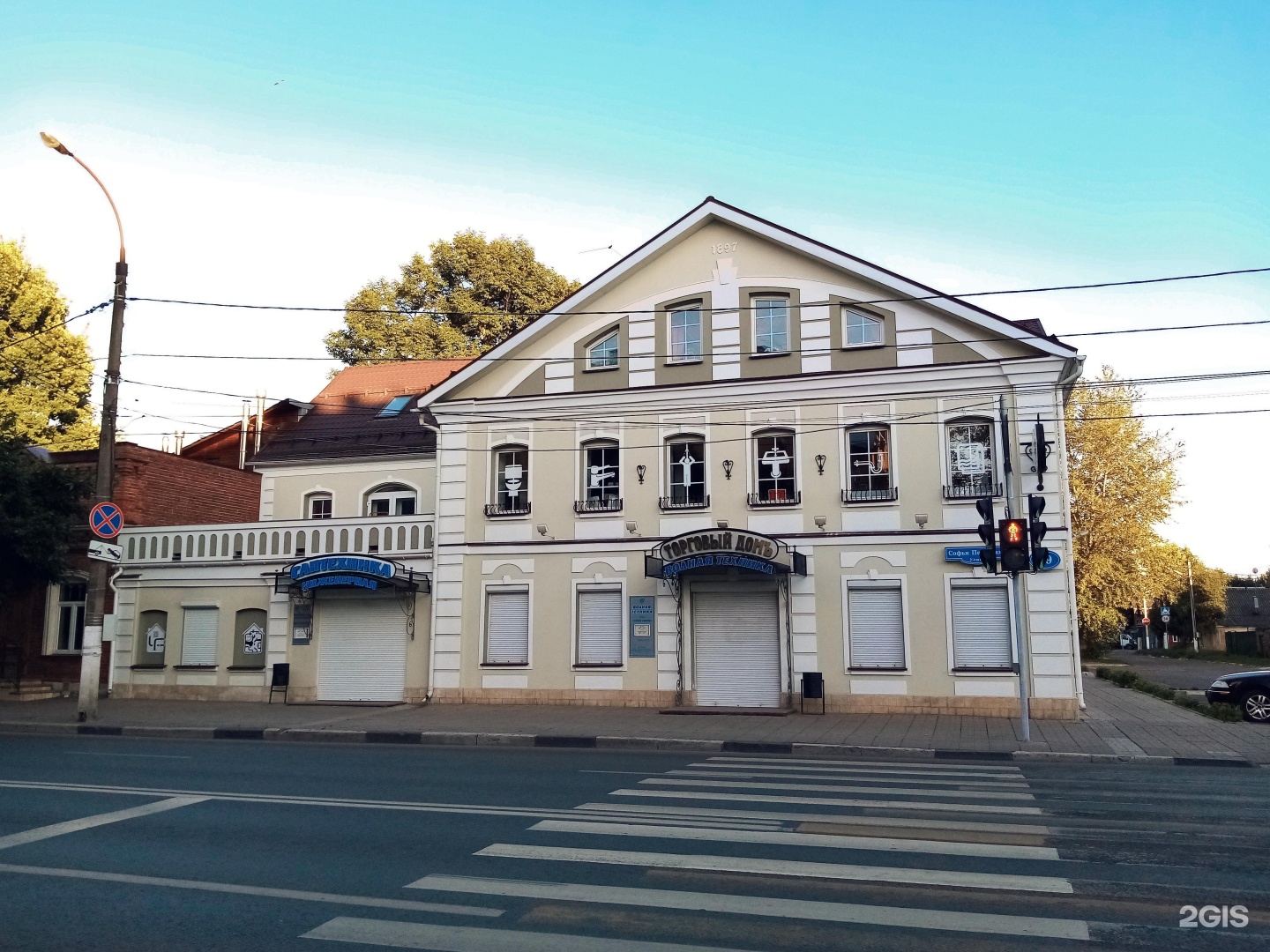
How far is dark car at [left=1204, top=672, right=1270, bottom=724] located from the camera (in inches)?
760

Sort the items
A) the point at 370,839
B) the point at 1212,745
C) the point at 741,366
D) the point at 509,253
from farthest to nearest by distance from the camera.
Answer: the point at 509,253
the point at 741,366
the point at 1212,745
the point at 370,839

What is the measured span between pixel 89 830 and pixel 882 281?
16946 mm

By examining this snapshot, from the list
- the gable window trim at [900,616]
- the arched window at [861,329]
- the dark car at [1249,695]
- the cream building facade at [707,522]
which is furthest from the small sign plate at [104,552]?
the dark car at [1249,695]

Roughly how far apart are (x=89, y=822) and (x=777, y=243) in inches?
669

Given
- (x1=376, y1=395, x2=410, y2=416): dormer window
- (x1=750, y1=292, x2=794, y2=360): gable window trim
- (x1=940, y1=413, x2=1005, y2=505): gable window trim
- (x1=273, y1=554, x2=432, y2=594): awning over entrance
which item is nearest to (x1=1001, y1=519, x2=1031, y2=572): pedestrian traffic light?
(x1=940, y1=413, x2=1005, y2=505): gable window trim

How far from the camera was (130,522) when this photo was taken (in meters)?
25.8

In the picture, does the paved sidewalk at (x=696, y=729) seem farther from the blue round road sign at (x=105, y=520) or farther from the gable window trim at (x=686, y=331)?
the gable window trim at (x=686, y=331)

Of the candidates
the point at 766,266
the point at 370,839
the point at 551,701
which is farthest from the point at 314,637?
the point at 370,839

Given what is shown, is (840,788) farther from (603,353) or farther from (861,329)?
(603,353)

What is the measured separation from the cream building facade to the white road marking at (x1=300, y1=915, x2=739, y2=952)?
1388 centimetres

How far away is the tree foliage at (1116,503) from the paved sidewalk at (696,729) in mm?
19355

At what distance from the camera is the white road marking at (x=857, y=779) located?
11.5 m

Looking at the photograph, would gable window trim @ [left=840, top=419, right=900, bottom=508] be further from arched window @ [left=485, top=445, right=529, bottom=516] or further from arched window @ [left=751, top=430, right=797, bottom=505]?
arched window @ [left=485, top=445, right=529, bottom=516]

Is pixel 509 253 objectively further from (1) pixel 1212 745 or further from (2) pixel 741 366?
(1) pixel 1212 745
